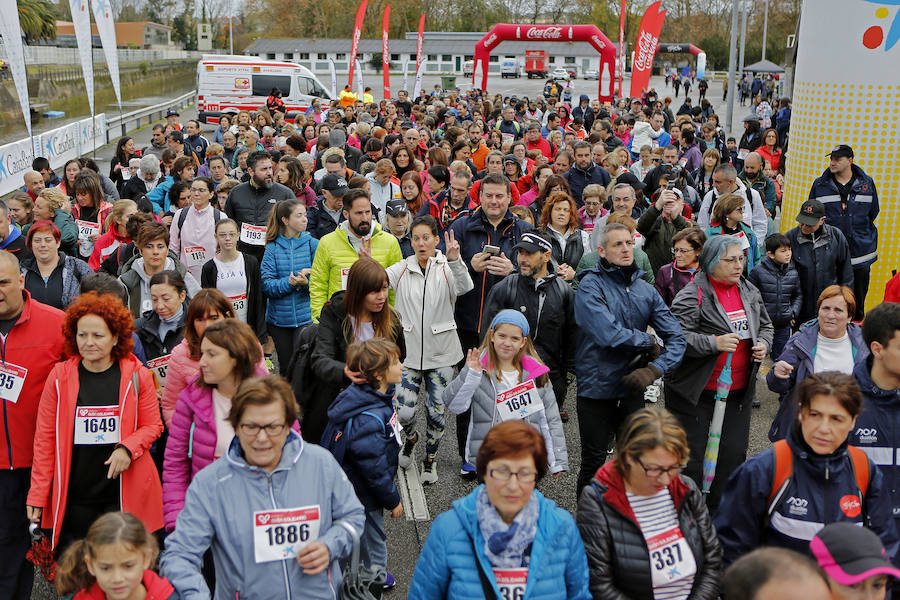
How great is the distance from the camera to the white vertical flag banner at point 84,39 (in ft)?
45.6

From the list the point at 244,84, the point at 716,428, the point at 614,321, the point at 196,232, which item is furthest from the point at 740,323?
the point at 244,84

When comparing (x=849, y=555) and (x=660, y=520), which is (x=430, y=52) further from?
(x=849, y=555)

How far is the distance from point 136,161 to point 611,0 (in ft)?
302

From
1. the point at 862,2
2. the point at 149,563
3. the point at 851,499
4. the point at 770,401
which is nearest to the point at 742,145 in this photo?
the point at 862,2

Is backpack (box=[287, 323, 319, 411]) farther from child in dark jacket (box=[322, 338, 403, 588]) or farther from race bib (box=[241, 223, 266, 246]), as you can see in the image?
race bib (box=[241, 223, 266, 246])

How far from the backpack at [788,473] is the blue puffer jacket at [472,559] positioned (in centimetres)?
87

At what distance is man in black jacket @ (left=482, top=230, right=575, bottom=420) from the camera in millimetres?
5559

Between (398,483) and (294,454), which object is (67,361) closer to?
(294,454)

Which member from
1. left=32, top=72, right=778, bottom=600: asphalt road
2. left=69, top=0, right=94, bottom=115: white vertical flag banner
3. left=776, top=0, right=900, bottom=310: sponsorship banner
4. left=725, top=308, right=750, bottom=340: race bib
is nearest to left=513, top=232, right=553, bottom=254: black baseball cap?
left=725, top=308, right=750, bottom=340: race bib

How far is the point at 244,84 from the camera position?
30.7 meters

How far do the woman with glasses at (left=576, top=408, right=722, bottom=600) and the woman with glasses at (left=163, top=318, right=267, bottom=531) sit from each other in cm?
167

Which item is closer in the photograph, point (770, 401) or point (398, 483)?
point (398, 483)

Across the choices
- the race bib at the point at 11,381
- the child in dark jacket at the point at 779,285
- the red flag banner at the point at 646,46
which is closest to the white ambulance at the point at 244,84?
the red flag banner at the point at 646,46

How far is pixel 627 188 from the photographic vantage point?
295 inches
